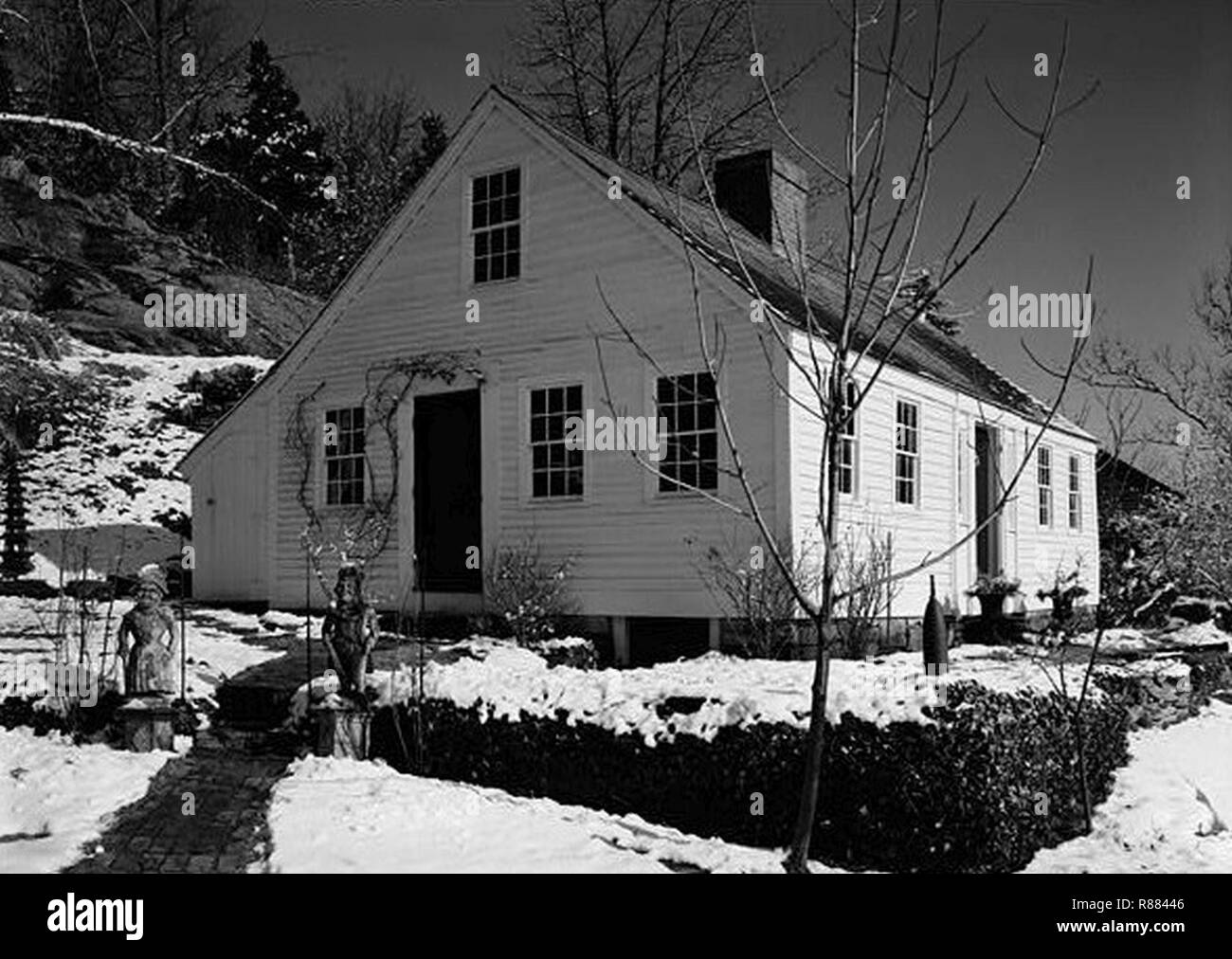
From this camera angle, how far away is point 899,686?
5055 mm

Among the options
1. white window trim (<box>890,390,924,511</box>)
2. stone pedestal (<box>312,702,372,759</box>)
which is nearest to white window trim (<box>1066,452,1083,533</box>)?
white window trim (<box>890,390,924,511</box>)

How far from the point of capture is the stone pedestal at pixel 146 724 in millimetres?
6160

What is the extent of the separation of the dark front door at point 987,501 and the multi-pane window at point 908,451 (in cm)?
150

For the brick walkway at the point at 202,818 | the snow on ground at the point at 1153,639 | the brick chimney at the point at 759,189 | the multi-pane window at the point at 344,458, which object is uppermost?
the brick chimney at the point at 759,189

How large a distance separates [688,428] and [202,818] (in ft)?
19.0

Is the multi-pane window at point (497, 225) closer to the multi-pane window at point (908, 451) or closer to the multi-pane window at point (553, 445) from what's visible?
the multi-pane window at point (553, 445)

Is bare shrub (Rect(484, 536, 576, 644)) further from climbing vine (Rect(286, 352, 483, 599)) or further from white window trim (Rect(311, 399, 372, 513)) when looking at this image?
white window trim (Rect(311, 399, 372, 513))

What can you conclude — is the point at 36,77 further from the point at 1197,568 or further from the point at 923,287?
the point at 1197,568

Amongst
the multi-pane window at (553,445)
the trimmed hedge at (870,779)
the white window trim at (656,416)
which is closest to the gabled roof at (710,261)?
the white window trim at (656,416)

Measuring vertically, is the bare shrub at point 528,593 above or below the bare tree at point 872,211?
below

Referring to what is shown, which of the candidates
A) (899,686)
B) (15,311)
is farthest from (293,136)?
(899,686)

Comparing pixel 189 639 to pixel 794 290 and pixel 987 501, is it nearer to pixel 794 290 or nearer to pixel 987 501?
pixel 794 290
